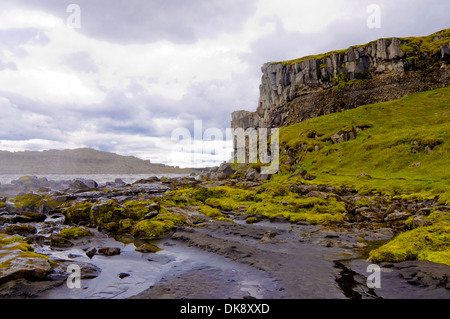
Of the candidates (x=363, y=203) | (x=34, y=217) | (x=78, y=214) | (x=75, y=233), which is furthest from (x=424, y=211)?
(x=34, y=217)

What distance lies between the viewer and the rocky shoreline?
27.2 ft

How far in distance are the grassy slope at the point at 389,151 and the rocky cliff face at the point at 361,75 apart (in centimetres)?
1181

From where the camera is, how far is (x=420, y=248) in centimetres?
1060

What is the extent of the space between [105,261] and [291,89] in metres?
118

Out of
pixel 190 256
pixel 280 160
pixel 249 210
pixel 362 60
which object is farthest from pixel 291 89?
pixel 190 256

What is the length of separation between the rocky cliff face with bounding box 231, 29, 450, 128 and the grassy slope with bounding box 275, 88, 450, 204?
38.7ft

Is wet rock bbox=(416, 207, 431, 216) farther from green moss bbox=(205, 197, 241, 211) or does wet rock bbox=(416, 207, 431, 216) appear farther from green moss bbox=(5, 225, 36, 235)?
green moss bbox=(5, 225, 36, 235)

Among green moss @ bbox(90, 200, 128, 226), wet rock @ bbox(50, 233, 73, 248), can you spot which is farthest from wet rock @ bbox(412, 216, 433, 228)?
wet rock @ bbox(50, 233, 73, 248)

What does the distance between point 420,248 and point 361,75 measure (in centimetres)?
10179

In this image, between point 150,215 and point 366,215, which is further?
point 150,215

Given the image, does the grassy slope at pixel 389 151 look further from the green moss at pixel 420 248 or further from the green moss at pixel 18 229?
the green moss at pixel 18 229

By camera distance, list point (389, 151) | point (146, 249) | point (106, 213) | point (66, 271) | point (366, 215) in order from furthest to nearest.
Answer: point (389, 151) < point (106, 213) < point (366, 215) < point (146, 249) < point (66, 271)

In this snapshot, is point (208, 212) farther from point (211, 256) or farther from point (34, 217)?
point (34, 217)
